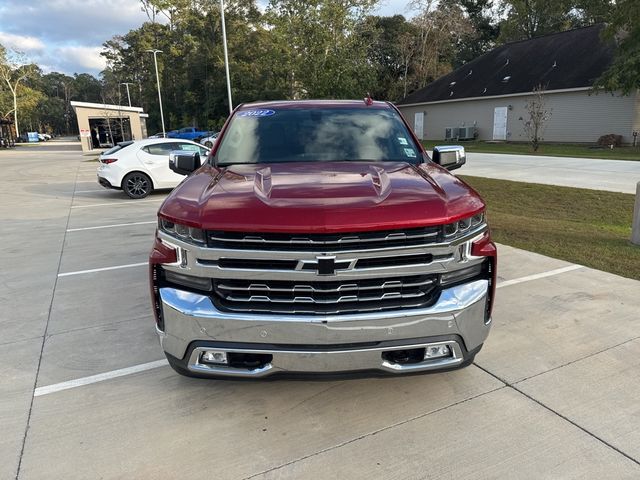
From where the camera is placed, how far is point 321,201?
2531mm

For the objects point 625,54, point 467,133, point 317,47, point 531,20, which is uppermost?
point 531,20

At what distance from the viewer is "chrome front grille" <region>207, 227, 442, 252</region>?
244 cm

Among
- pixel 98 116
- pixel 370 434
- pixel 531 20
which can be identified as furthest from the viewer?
pixel 98 116

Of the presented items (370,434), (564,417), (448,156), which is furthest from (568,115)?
(370,434)

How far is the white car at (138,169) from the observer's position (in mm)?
12477

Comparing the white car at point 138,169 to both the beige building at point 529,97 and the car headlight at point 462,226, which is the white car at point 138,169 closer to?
the car headlight at point 462,226

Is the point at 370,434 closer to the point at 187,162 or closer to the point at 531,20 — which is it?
the point at 187,162

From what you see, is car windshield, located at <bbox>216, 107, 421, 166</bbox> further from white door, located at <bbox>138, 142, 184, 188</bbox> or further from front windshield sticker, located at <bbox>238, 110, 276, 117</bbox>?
white door, located at <bbox>138, 142, 184, 188</bbox>

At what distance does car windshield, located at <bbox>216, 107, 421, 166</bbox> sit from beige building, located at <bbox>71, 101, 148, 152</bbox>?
45466 millimetres

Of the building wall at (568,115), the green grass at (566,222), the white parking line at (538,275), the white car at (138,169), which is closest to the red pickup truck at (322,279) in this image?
the white parking line at (538,275)

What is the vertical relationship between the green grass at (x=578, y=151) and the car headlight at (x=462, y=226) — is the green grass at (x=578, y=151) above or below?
below

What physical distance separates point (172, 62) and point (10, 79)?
33657 millimetres

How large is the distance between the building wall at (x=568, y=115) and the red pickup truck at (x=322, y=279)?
1089 inches

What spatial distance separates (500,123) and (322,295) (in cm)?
3238
